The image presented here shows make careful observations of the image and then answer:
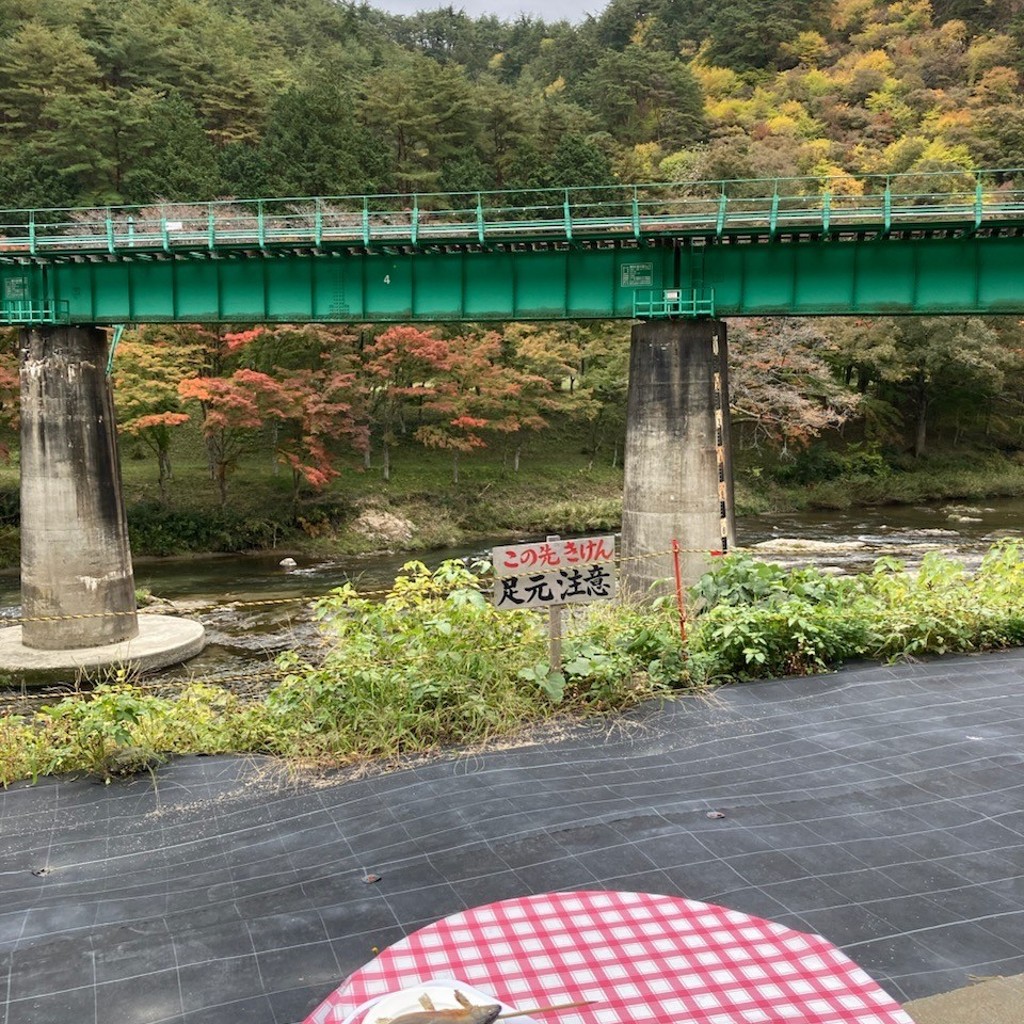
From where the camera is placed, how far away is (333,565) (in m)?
31.2

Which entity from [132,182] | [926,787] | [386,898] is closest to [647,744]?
[926,787]

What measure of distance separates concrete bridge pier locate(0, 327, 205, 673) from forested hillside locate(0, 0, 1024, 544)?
6.94 metres

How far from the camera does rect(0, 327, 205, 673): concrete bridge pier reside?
21609 millimetres

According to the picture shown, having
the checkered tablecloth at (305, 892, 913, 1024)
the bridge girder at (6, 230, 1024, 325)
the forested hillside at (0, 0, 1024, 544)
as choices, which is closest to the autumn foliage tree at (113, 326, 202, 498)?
the forested hillside at (0, 0, 1024, 544)

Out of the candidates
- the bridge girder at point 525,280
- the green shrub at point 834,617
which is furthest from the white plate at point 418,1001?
the bridge girder at point 525,280

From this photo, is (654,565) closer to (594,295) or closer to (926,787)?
(594,295)

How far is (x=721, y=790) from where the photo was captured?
624cm

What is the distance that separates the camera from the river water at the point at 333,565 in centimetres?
2231

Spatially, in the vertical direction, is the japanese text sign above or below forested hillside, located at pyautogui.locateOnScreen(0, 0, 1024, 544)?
below

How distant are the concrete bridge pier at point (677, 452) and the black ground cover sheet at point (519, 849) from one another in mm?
12046

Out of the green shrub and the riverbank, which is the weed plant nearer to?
the green shrub

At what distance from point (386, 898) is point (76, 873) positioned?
2.06 metres

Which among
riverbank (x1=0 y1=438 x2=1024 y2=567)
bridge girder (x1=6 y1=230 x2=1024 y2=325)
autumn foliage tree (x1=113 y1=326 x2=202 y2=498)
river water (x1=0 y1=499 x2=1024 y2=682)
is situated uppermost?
bridge girder (x1=6 y1=230 x2=1024 y2=325)

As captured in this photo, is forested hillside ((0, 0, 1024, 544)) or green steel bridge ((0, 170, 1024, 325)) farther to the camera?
forested hillside ((0, 0, 1024, 544))
